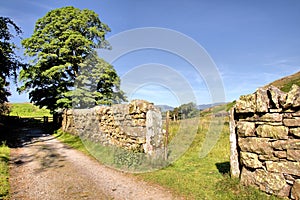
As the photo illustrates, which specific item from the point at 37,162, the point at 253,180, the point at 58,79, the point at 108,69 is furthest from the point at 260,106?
the point at 58,79

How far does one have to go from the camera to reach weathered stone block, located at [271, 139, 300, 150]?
4816 mm

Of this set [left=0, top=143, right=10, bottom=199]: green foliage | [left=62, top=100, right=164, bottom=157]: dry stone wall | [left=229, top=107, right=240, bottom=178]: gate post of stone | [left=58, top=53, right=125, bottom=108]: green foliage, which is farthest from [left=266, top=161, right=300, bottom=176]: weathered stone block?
[left=58, top=53, right=125, bottom=108]: green foliage

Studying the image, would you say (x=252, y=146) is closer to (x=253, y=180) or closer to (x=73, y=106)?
(x=253, y=180)

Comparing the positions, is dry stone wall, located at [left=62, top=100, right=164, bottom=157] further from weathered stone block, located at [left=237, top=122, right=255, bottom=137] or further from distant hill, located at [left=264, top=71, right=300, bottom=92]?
distant hill, located at [left=264, top=71, right=300, bottom=92]

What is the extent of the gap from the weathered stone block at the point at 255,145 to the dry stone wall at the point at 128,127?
12.5ft

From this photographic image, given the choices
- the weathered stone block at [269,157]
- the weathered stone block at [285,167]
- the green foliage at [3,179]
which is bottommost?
the green foliage at [3,179]

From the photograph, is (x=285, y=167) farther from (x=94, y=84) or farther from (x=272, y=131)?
(x=94, y=84)

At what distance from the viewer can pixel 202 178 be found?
6852mm

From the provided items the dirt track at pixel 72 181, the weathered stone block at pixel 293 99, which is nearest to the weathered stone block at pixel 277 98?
the weathered stone block at pixel 293 99

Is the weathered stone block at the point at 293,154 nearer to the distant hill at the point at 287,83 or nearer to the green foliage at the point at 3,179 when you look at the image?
the green foliage at the point at 3,179

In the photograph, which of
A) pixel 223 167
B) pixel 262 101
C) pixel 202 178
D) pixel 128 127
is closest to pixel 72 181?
pixel 128 127

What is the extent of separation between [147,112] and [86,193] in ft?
13.6

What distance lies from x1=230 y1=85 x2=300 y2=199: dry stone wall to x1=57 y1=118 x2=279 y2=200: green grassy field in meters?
0.37

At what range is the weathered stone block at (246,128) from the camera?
5.77 meters
